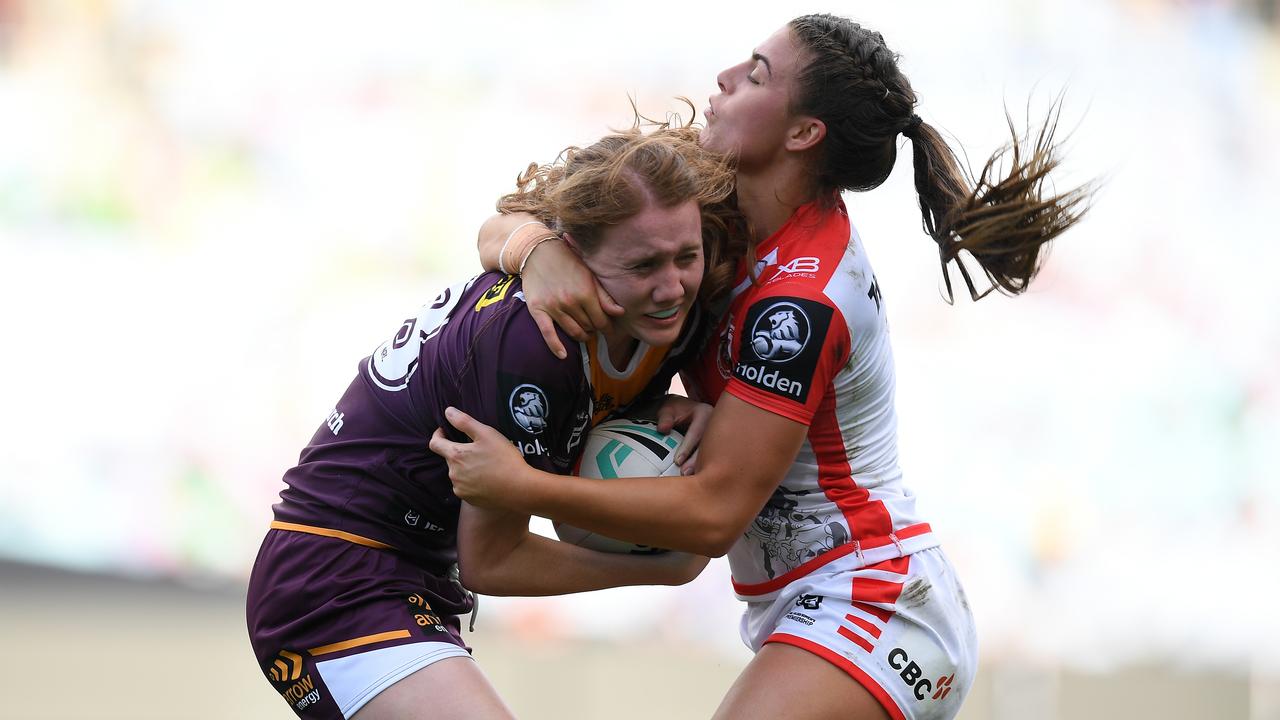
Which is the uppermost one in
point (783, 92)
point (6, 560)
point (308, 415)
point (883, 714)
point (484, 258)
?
point (308, 415)

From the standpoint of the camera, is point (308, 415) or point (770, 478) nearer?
point (770, 478)

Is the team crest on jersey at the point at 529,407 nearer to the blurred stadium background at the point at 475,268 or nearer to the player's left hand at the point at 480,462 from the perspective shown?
the player's left hand at the point at 480,462

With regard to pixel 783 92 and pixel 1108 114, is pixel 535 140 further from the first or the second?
pixel 783 92

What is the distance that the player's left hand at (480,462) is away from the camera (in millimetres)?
2715

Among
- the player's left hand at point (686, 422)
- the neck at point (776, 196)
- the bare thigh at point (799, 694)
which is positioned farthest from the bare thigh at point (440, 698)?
the neck at point (776, 196)

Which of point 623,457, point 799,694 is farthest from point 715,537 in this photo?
point 799,694

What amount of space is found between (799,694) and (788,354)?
75 centimetres

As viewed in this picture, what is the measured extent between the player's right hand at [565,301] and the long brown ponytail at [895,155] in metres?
0.74

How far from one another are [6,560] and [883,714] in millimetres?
9084

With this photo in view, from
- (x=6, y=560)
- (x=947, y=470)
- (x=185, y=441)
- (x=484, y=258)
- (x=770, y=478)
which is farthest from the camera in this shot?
(x=6, y=560)

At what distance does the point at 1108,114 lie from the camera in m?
8.88

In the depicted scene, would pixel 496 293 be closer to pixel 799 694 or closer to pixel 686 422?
pixel 686 422

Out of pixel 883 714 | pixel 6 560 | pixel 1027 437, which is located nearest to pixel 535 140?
pixel 1027 437

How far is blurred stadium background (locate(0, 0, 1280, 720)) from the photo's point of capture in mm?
8539
